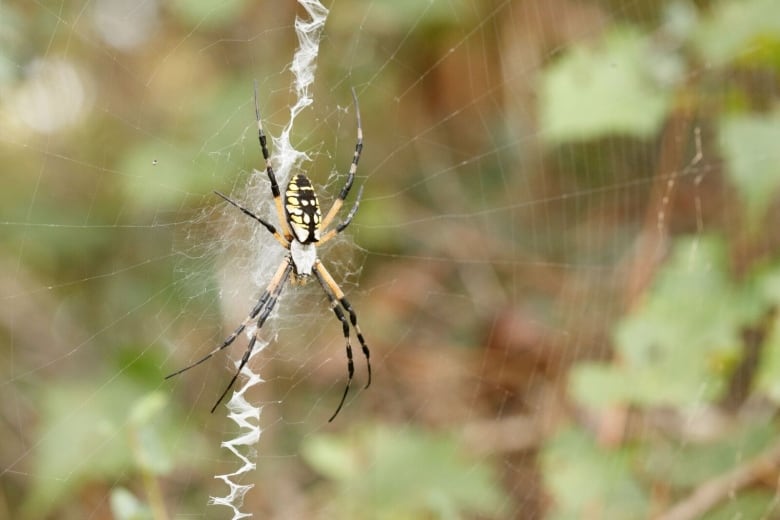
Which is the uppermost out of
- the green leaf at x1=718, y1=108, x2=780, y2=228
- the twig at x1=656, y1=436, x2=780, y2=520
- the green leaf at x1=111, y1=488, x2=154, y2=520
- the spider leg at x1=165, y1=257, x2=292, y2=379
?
the green leaf at x1=718, y1=108, x2=780, y2=228

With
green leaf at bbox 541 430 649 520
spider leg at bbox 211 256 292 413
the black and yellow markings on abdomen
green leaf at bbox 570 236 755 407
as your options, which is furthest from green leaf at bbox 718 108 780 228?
spider leg at bbox 211 256 292 413

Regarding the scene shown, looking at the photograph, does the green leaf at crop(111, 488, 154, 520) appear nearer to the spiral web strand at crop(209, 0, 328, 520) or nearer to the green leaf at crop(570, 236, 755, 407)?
the spiral web strand at crop(209, 0, 328, 520)

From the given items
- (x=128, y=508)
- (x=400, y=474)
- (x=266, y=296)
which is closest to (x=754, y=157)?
(x=400, y=474)

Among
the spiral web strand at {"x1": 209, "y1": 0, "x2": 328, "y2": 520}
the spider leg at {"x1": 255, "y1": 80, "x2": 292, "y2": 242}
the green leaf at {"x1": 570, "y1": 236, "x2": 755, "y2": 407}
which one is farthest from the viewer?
the spiral web strand at {"x1": 209, "y1": 0, "x2": 328, "y2": 520}

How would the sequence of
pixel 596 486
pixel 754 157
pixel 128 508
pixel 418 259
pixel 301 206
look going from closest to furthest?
pixel 128 508 → pixel 754 157 → pixel 301 206 → pixel 596 486 → pixel 418 259

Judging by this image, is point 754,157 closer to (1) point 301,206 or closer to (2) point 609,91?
(2) point 609,91

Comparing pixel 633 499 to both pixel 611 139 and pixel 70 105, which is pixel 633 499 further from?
pixel 70 105

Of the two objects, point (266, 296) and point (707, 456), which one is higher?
point (266, 296)

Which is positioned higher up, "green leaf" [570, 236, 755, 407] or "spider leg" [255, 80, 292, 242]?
"spider leg" [255, 80, 292, 242]

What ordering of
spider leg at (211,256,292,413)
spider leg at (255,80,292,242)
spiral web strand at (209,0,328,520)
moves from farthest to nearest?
spider leg at (211,256,292,413) → spiral web strand at (209,0,328,520) → spider leg at (255,80,292,242)
